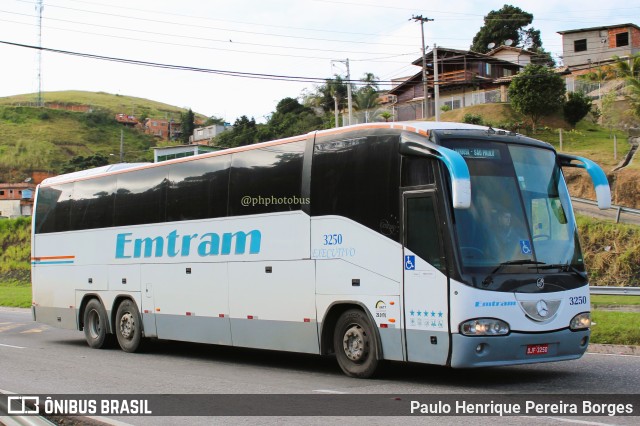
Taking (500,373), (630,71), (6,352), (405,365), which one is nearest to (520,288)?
(500,373)

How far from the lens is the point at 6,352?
56.0 ft

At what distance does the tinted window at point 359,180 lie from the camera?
10953mm

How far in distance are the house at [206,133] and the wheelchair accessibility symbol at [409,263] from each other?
120468 millimetres

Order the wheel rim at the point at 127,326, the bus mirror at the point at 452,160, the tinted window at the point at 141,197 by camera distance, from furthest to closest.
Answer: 1. the wheel rim at the point at 127,326
2. the tinted window at the point at 141,197
3. the bus mirror at the point at 452,160

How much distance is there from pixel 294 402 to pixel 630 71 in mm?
50568

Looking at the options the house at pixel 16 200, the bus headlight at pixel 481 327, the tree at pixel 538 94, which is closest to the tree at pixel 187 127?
the house at pixel 16 200

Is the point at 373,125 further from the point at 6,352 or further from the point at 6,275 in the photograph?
the point at 6,275

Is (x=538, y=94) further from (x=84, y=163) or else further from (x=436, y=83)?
(x=84, y=163)

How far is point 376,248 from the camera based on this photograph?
11062 millimetres

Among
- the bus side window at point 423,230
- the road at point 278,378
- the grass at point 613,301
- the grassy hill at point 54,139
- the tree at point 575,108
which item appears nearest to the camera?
the road at point 278,378

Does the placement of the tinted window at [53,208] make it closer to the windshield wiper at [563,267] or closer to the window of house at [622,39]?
the windshield wiper at [563,267]

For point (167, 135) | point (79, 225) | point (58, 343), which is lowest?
point (58, 343)

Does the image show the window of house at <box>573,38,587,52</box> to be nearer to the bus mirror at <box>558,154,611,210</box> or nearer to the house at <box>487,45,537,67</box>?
the house at <box>487,45,537,67</box>

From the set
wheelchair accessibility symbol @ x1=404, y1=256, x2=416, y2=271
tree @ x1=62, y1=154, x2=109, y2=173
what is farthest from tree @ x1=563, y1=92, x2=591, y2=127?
tree @ x1=62, y1=154, x2=109, y2=173
